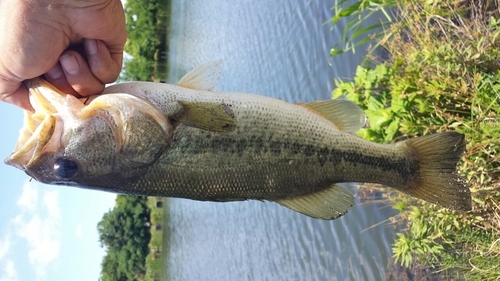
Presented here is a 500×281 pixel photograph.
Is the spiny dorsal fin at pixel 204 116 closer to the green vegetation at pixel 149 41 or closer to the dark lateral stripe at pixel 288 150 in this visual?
the dark lateral stripe at pixel 288 150

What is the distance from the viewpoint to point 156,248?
32.2m

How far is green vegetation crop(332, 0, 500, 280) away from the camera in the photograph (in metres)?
4.24

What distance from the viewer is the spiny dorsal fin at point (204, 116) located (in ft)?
8.21

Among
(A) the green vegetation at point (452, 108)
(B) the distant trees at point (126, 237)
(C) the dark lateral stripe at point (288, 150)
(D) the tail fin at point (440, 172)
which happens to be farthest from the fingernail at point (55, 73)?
(B) the distant trees at point (126, 237)

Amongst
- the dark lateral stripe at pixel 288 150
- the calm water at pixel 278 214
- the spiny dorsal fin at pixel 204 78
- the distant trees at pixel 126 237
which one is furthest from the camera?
the distant trees at pixel 126 237

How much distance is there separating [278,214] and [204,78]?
925 cm

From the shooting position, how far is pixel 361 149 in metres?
2.83

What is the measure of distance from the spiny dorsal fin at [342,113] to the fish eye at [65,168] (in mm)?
1646

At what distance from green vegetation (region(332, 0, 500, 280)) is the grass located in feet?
87.6

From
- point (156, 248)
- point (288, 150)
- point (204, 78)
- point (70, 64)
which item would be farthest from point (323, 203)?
point (156, 248)

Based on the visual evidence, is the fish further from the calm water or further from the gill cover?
the calm water

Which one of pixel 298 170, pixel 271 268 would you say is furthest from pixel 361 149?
pixel 271 268

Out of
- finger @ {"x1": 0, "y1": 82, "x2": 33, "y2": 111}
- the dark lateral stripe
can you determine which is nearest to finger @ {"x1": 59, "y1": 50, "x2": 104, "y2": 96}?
finger @ {"x1": 0, "y1": 82, "x2": 33, "y2": 111}

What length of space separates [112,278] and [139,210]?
9.22 metres
